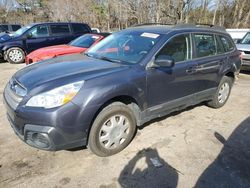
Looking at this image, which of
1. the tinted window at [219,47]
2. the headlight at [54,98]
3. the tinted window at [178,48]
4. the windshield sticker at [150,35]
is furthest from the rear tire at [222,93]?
the headlight at [54,98]

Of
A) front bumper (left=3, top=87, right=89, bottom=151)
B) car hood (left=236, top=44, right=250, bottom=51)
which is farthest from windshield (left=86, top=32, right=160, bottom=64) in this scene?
car hood (left=236, top=44, right=250, bottom=51)

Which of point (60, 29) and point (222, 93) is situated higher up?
point (60, 29)

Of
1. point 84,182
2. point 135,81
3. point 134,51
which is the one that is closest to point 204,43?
point 134,51

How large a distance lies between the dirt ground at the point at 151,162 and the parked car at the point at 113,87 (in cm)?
30

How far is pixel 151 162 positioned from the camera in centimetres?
331

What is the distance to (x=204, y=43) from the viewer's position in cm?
450

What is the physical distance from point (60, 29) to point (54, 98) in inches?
356

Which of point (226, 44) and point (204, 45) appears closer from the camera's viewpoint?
point (204, 45)

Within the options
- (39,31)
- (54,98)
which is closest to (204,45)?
(54,98)

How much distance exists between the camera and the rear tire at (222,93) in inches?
200

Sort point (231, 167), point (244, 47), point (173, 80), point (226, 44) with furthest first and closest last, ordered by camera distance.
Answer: point (244, 47), point (226, 44), point (173, 80), point (231, 167)

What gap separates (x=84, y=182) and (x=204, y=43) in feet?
10.3

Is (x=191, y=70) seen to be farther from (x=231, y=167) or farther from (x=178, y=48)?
(x=231, y=167)

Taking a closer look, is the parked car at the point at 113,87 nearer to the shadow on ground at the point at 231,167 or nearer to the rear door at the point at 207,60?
the rear door at the point at 207,60
